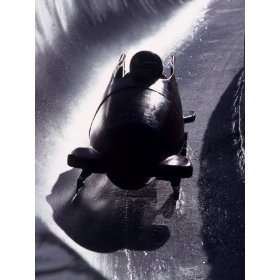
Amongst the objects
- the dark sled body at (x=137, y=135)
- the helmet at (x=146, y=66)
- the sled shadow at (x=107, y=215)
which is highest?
the helmet at (x=146, y=66)

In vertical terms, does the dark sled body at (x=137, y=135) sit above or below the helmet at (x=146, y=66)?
below

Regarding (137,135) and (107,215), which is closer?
(137,135)

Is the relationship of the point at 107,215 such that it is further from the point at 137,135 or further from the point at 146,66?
the point at 146,66

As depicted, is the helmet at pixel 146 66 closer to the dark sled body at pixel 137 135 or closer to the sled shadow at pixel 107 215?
the dark sled body at pixel 137 135

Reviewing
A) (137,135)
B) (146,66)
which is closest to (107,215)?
(137,135)

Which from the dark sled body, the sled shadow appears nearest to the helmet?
the dark sled body

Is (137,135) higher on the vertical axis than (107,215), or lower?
higher

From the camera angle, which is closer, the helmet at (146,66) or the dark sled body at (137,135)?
the dark sled body at (137,135)

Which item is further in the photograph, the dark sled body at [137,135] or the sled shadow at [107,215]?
the sled shadow at [107,215]

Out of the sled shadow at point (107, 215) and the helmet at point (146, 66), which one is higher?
the helmet at point (146, 66)

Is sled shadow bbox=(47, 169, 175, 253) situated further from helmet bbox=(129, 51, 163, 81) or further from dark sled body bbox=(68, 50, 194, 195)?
helmet bbox=(129, 51, 163, 81)

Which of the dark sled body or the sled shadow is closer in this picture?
the dark sled body

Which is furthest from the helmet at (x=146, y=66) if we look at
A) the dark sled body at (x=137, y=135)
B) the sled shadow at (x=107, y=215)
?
the sled shadow at (x=107, y=215)
